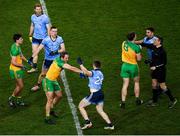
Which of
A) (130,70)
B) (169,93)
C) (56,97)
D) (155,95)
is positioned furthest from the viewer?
(155,95)

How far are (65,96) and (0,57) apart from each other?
418cm

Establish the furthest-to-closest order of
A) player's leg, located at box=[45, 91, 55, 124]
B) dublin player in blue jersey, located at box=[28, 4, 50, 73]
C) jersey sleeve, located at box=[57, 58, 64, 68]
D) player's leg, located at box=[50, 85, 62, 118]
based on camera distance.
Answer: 1. dublin player in blue jersey, located at box=[28, 4, 50, 73]
2. player's leg, located at box=[50, 85, 62, 118]
3. player's leg, located at box=[45, 91, 55, 124]
4. jersey sleeve, located at box=[57, 58, 64, 68]

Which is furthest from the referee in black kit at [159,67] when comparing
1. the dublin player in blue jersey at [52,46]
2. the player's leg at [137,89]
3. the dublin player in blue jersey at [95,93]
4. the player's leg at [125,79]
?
the dublin player in blue jersey at [52,46]

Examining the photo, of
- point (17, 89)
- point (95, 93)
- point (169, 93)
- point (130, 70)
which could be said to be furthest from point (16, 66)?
point (169, 93)

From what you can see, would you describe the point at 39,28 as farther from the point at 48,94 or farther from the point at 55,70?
the point at 48,94

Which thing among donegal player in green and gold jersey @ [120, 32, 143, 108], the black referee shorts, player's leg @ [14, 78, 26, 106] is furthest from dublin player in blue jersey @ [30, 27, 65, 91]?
the black referee shorts

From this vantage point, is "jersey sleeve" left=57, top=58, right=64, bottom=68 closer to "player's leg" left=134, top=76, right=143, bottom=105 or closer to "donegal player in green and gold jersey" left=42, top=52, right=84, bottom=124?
"donegal player in green and gold jersey" left=42, top=52, right=84, bottom=124

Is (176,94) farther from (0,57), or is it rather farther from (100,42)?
(0,57)

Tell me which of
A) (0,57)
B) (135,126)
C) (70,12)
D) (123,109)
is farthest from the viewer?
(70,12)

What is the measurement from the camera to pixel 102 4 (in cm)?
2733

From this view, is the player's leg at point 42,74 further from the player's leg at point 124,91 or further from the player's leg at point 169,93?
the player's leg at point 169,93

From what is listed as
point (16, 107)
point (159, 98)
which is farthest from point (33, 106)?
point (159, 98)

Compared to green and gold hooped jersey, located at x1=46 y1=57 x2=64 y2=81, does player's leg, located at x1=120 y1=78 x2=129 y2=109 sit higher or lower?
lower

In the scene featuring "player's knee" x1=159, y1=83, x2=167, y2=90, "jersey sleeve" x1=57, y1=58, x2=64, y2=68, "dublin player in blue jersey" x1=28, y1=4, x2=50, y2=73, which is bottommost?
"player's knee" x1=159, y1=83, x2=167, y2=90
